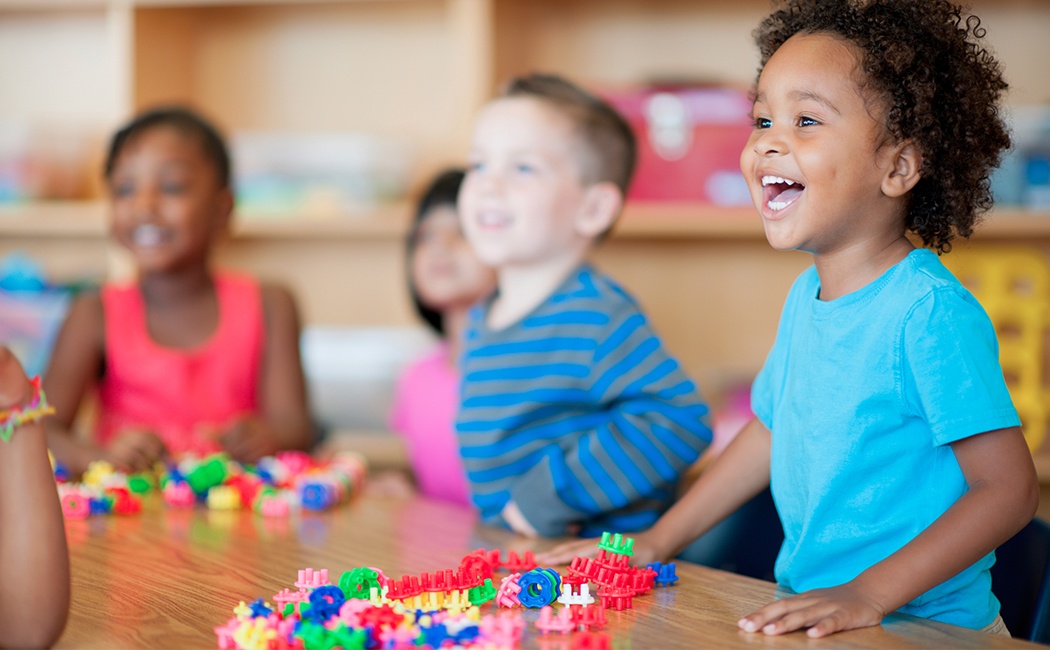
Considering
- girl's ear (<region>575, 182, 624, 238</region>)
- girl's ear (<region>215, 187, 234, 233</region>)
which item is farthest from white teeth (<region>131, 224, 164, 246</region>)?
girl's ear (<region>575, 182, 624, 238</region>)

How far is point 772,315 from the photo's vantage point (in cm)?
245

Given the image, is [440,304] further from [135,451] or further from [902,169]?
[902,169]

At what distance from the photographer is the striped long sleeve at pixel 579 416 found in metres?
1.12

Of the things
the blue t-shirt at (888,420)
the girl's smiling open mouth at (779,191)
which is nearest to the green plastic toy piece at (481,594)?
the blue t-shirt at (888,420)

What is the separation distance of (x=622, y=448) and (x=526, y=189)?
324mm

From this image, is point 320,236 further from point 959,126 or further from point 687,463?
point 959,126

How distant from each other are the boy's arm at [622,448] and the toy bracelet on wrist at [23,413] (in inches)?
20.6

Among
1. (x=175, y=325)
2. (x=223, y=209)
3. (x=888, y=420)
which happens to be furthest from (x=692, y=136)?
(x=888, y=420)

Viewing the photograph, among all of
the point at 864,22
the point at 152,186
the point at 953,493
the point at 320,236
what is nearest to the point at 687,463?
the point at 953,493

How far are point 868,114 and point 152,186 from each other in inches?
48.7

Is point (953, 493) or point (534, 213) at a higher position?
point (534, 213)

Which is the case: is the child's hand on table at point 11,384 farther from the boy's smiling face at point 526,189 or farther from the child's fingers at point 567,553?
the boy's smiling face at point 526,189

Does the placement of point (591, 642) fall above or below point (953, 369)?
below

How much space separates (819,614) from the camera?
730 mm
